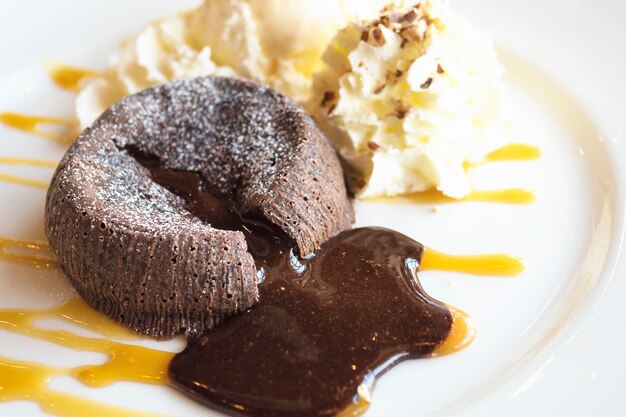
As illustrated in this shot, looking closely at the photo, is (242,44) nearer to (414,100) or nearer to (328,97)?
(328,97)

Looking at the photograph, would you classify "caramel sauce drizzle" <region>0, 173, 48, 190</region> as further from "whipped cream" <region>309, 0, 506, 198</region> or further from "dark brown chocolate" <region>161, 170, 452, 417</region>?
"whipped cream" <region>309, 0, 506, 198</region>

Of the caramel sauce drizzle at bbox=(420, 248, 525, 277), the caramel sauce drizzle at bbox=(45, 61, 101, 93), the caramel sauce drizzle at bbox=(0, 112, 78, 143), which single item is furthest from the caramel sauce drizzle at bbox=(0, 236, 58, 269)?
the caramel sauce drizzle at bbox=(420, 248, 525, 277)

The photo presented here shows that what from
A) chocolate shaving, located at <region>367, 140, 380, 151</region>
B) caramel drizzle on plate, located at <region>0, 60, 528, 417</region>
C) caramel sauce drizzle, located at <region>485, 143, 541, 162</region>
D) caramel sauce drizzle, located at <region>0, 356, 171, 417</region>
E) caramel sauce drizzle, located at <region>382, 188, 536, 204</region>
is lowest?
caramel sauce drizzle, located at <region>0, 356, 171, 417</region>

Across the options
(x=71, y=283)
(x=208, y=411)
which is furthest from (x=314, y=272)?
(x=71, y=283)

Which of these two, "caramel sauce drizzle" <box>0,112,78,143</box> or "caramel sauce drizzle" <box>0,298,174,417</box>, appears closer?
"caramel sauce drizzle" <box>0,298,174,417</box>

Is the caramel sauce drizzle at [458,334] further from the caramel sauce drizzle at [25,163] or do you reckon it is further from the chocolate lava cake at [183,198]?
the caramel sauce drizzle at [25,163]

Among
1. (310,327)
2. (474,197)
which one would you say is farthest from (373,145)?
(310,327)

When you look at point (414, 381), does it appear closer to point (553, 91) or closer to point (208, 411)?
point (208, 411)
